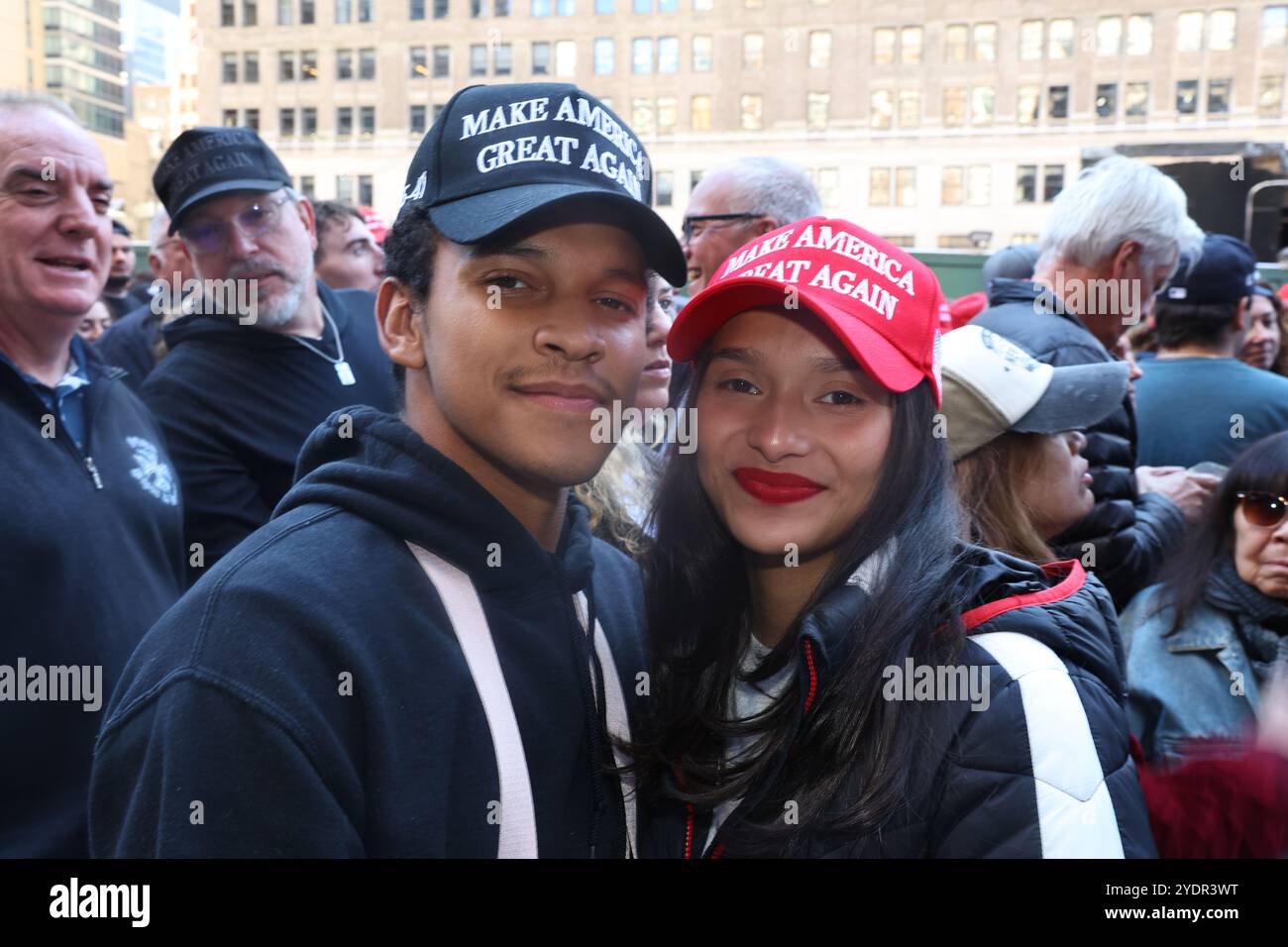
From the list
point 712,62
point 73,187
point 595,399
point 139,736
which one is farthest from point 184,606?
point 712,62

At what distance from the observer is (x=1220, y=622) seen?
2553mm

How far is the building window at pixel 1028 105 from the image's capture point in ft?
151

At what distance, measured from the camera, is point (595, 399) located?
157cm

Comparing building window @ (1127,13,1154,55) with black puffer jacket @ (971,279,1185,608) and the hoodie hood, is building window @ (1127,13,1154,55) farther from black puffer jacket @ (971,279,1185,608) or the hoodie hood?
the hoodie hood

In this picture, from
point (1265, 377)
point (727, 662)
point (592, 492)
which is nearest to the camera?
point (727, 662)

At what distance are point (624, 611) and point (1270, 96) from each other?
49818 mm

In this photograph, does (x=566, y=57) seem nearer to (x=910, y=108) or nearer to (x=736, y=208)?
(x=910, y=108)

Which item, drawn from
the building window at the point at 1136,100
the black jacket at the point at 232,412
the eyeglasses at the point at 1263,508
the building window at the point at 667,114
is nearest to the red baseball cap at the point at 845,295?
the eyeglasses at the point at 1263,508

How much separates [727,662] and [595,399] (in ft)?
1.66

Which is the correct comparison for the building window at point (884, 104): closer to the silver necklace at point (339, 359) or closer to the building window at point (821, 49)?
the building window at point (821, 49)

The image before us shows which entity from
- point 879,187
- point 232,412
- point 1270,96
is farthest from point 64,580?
point 1270,96

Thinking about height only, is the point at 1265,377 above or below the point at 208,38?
below
